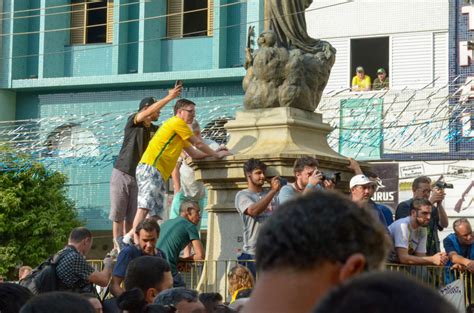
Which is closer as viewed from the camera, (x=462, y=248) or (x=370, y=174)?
(x=462, y=248)

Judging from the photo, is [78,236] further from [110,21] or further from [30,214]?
[110,21]

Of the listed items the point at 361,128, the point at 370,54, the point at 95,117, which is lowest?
the point at 361,128

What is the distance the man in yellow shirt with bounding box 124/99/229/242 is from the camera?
1239 cm

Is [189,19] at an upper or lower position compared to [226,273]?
upper

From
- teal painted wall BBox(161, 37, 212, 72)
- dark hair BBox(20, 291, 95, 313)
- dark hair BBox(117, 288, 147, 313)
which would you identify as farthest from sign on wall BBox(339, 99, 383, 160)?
dark hair BBox(20, 291, 95, 313)

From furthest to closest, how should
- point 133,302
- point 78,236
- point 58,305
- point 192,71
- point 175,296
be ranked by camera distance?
1. point 192,71
2. point 78,236
3. point 175,296
4. point 133,302
5. point 58,305

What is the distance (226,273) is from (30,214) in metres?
27.6

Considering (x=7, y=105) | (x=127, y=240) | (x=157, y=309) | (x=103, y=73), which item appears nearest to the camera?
(x=157, y=309)

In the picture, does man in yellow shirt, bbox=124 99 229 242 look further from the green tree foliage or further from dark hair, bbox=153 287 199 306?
the green tree foliage

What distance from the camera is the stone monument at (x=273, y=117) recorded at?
1270 cm

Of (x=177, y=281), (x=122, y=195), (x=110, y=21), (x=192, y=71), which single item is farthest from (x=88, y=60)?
(x=177, y=281)

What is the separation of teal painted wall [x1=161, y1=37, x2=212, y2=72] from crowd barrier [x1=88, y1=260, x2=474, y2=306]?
28818mm

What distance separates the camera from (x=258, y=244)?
2.80 metres

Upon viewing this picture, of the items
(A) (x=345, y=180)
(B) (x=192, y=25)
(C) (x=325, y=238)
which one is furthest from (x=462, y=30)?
(C) (x=325, y=238)
